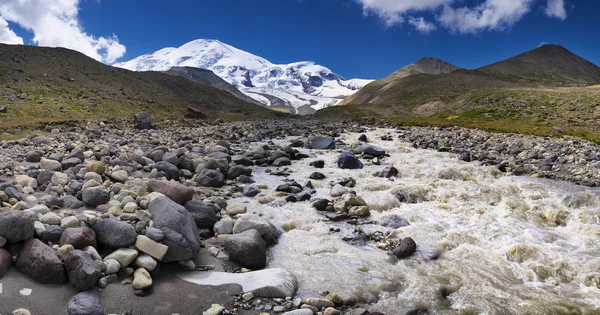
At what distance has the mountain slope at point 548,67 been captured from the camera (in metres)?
152

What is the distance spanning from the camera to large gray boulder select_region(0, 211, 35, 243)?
655cm

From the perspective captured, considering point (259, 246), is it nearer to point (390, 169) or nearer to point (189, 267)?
point (189, 267)

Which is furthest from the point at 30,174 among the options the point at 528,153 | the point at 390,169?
the point at 528,153

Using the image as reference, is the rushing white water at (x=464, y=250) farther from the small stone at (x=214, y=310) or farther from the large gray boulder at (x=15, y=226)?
the large gray boulder at (x=15, y=226)

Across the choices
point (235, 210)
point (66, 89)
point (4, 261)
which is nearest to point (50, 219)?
point (4, 261)

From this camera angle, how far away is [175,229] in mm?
8258

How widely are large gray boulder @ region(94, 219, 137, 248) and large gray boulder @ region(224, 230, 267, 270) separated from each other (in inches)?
89.6

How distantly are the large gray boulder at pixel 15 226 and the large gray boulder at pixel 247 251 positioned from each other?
163 inches

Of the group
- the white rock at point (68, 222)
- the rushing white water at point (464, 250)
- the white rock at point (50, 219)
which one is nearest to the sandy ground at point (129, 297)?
the white rock at point (68, 222)

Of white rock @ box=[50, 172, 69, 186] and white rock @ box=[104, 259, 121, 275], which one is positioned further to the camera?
white rock @ box=[50, 172, 69, 186]

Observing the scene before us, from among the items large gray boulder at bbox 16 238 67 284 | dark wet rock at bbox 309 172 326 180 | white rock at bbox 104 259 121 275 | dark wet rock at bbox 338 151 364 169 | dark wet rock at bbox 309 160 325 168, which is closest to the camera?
large gray boulder at bbox 16 238 67 284

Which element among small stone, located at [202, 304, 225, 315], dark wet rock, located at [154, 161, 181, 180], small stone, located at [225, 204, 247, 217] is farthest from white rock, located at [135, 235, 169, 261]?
dark wet rock, located at [154, 161, 181, 180]

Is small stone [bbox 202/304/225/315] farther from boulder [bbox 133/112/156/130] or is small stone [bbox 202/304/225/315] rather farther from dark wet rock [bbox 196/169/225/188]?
boulder [bbox 133/112/156/130]

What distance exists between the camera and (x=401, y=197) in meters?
14.2
